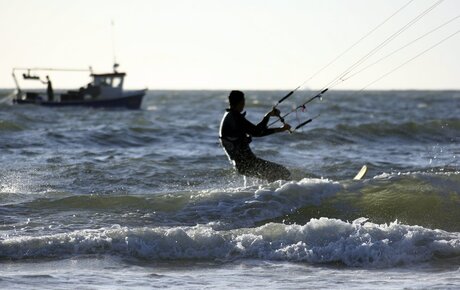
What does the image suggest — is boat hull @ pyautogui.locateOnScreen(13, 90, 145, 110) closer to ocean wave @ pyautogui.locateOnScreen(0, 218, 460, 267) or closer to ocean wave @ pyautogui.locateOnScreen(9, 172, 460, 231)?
ocean wave @ pyautogui.locateOnScreen(9, 172, 460, 231)

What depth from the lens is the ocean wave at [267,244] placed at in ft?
36.2

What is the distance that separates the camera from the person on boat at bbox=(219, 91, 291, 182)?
13148mm

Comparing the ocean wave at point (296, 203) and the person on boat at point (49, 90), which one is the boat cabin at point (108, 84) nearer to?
the person on boat at point (49, 90)

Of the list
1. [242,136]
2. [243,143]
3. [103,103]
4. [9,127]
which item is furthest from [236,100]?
[103,103]

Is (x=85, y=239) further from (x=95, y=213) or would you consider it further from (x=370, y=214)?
(x=370, y=214)

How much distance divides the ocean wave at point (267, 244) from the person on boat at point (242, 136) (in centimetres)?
177

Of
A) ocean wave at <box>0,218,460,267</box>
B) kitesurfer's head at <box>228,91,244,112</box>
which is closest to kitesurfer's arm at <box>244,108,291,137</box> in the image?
kitesurfer's head at <box>228,91,244,112</box>

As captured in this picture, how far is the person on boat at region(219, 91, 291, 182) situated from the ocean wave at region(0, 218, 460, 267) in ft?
5.80

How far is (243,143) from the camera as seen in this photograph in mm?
13477

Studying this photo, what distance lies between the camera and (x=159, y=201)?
1445 cm

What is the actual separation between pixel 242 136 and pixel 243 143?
0.11 meters

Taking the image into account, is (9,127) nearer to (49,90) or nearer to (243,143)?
(243,143)

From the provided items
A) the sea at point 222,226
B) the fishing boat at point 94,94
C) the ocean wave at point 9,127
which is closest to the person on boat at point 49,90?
the fishing boat at point 94,94

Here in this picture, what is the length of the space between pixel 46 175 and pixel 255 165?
6.59 metres
